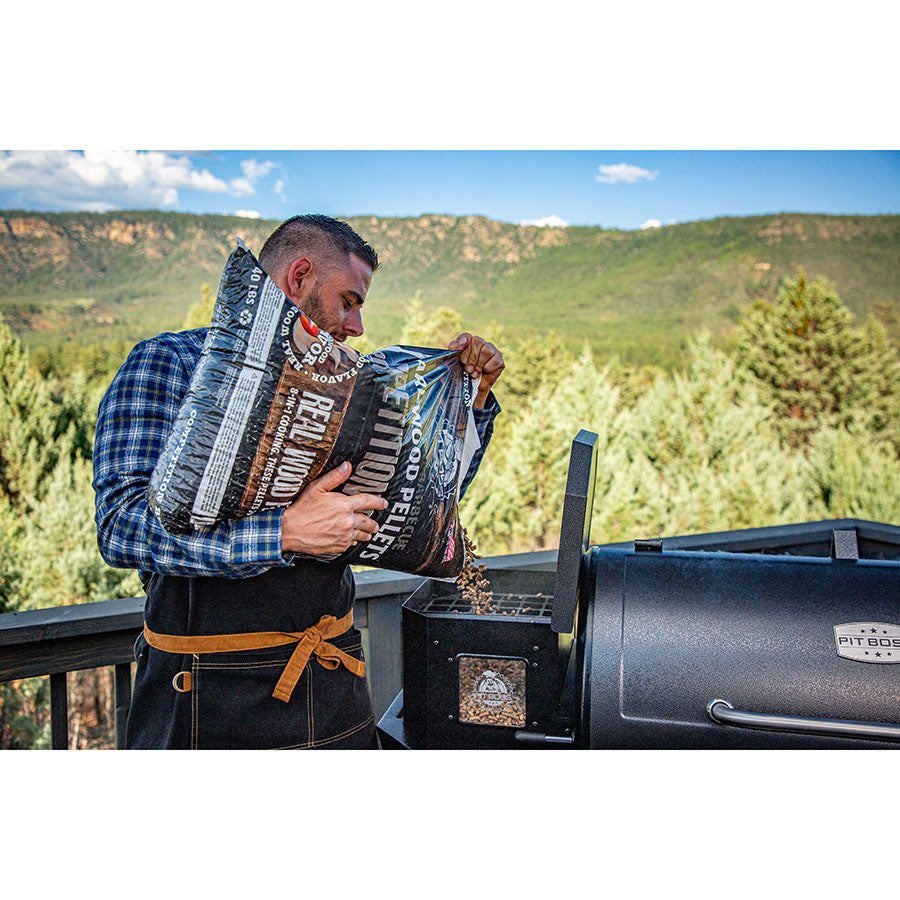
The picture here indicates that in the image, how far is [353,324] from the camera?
3.79 ft

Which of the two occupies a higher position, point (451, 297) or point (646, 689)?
point (451, 297)

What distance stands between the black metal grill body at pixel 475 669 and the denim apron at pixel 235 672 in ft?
0.58

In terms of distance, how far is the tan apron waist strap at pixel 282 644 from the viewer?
1065mm

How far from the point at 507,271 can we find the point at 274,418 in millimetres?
12606

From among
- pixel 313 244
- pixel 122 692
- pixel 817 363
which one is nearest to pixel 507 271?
pixel 817 363

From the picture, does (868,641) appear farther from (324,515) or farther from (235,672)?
(235,672)

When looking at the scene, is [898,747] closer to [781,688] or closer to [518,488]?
[781,688]

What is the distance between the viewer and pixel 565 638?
1.00m

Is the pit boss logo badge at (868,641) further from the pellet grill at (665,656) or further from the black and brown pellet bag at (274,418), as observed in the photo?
the black and brown pellet bag at (274,418)

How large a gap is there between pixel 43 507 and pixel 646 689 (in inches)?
390

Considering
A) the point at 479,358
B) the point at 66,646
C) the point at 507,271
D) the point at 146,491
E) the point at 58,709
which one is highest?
the point at 507,271

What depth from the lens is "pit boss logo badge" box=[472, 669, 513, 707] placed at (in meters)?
0.99

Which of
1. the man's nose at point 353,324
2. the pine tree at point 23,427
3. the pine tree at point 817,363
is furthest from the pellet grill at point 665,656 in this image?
the pine tree at point 817,363
